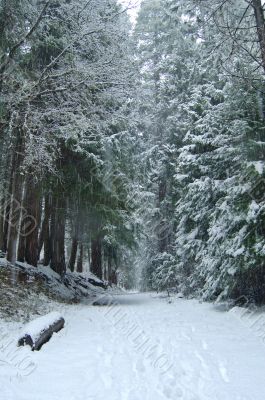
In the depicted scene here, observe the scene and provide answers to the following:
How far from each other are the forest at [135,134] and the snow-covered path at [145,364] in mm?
2880

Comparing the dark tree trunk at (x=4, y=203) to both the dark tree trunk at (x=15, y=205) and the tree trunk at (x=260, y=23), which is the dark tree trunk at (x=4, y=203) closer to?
the dark tree trunk at (x=15, y=205)

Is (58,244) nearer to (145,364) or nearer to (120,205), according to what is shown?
(120,205)

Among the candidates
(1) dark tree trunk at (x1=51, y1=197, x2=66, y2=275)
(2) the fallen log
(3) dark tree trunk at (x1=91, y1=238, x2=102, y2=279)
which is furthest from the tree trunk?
(3) dark tree trunk at (x1=91, y1=238, x2=102, y2=279)

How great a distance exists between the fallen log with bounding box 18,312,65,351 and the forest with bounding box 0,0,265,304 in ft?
12.8

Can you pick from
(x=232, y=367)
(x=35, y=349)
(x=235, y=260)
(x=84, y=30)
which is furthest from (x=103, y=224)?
(x=232, y=367)

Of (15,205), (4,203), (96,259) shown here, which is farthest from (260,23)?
(96,259)

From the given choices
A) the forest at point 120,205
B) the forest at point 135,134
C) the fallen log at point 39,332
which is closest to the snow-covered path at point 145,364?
the forest at point 120,205

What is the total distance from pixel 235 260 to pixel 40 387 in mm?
7225

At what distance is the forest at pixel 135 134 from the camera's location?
396 inches

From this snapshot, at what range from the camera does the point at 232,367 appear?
6.55 metres

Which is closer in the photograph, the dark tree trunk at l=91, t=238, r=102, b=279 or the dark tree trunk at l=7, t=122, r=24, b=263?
the dark tree trunk at l=7, t=122, r=24, b=263

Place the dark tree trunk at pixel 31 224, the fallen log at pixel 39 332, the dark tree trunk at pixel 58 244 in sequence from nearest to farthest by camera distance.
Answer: the fallen log at pixel 39 332 < the dark tree trunk at pixel 31 224 < the dark tree trunk at pixel 58 244

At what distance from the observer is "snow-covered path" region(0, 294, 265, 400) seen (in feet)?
17.6

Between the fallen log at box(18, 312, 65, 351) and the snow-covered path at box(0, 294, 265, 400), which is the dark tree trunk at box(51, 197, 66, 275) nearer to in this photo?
the snow-covered path at box(0, 294, 265, 400)
